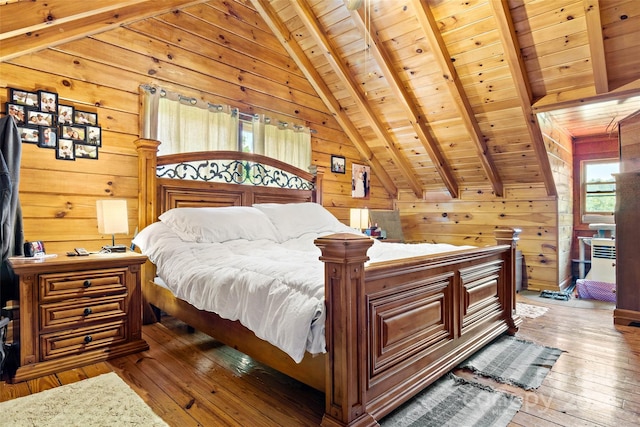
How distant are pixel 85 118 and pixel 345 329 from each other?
2674mm

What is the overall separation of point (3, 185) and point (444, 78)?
362 cm

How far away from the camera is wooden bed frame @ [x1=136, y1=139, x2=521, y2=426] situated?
4.71 feet

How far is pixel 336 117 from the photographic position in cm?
478

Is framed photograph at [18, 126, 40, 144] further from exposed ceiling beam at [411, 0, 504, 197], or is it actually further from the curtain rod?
exposed ceiling beam at [411, 0, 504, 197]

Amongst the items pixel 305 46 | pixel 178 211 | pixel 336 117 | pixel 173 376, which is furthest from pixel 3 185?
pixel 336 117

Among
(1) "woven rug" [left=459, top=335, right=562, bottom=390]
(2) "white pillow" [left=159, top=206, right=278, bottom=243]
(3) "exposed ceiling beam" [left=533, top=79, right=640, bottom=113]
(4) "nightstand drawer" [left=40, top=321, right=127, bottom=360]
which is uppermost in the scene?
(3) "exposed ceiling beam" [left=533, top=79, right=640, bottom=113]

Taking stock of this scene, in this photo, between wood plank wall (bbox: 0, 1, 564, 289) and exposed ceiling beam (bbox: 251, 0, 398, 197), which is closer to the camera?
wood plank wall (bbox: 0, 1, 564, 289)

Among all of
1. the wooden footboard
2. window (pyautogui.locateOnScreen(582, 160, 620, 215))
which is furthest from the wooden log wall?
window (pyautogui.locateOnScreen(582, 160, 620, 215))

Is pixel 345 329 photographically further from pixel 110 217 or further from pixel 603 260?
pixel 603 260

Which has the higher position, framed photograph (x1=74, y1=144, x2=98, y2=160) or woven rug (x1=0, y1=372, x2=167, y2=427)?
framed photograph (x1=74, y1=144, x2=98, y2=160)

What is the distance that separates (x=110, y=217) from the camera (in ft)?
8.23

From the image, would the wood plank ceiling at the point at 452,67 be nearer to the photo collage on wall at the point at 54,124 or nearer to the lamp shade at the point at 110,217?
the photo collage on wall at the point at 54,124

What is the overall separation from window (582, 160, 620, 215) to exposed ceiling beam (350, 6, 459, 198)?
1.95m

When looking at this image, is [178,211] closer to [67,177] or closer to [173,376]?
[67,177]
